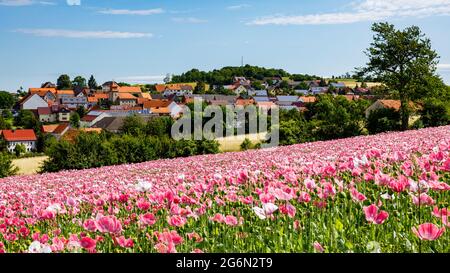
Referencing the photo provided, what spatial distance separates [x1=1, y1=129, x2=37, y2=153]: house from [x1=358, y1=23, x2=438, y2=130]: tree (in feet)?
246

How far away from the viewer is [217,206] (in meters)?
5.49

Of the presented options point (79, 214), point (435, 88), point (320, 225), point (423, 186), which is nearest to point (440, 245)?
point (423, 186)

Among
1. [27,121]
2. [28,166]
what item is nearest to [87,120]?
[27,121]

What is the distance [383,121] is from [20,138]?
78.9 metres

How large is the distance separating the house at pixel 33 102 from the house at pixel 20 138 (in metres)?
89.2

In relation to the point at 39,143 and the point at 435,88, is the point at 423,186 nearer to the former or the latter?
the point at 435,88

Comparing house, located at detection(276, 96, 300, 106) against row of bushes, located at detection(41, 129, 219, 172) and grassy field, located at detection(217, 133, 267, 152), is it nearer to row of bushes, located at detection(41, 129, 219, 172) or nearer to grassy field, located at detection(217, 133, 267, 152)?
grassy field, located at detection(217, 133, 267, 152)

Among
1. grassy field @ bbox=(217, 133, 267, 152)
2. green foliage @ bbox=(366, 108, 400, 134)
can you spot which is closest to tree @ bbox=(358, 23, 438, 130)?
green foliage @ bbox=(366, 108, 400, 134)

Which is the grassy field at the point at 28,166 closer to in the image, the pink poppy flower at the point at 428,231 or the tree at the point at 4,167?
the tree at the point at 4,167

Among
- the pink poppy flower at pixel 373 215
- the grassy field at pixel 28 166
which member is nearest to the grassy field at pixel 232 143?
the grassy field at pixel 28 166

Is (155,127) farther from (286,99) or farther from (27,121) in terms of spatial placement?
(286,99)

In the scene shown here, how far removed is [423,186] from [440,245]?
25.5 inches

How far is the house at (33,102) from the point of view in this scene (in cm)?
18762

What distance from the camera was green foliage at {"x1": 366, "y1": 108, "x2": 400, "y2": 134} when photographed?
48000 millimetres
